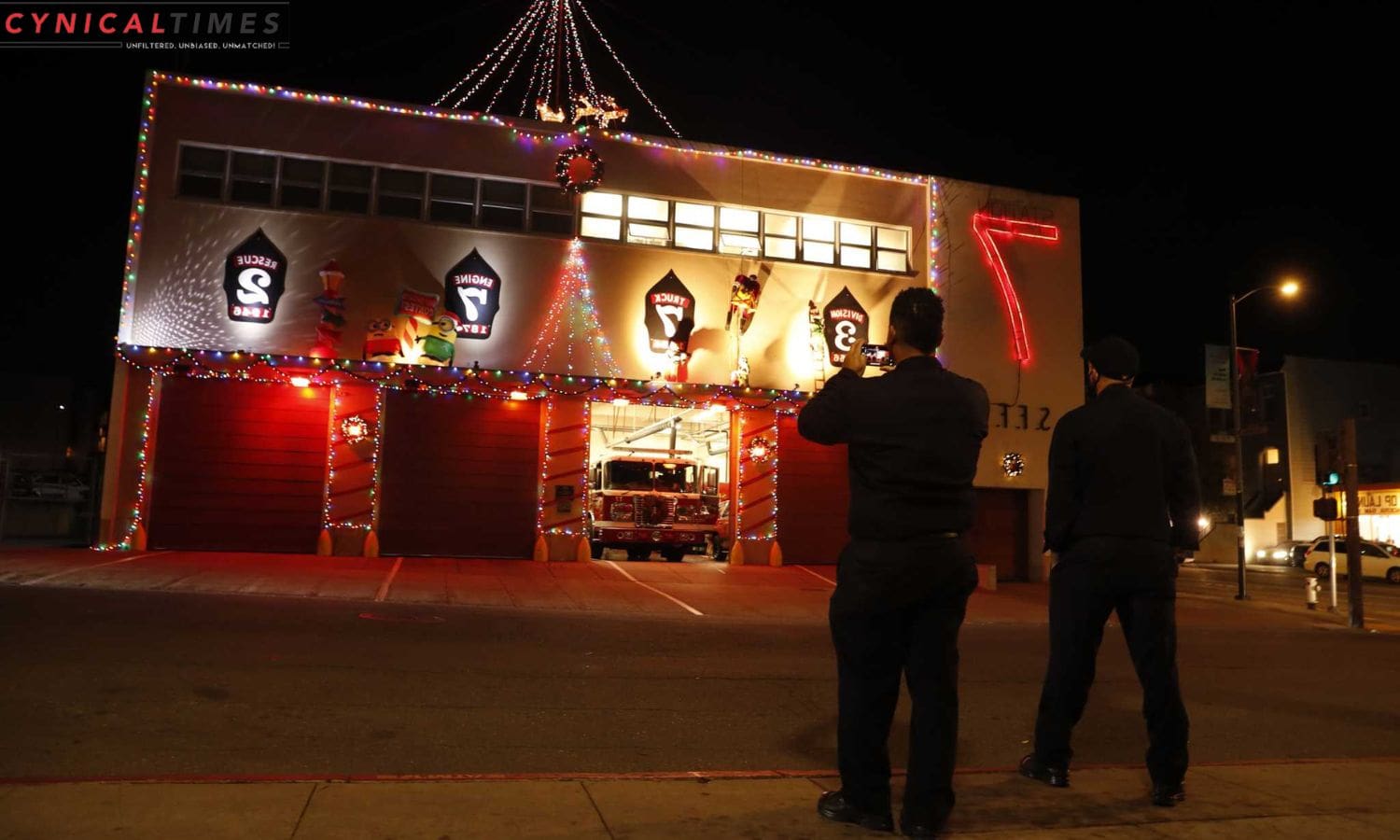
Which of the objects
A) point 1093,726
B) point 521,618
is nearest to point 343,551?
point 521,618

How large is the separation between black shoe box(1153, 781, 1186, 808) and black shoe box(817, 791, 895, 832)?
135cm

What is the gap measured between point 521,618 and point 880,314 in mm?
13171

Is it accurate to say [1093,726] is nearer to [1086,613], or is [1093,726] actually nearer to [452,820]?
[1086,613]

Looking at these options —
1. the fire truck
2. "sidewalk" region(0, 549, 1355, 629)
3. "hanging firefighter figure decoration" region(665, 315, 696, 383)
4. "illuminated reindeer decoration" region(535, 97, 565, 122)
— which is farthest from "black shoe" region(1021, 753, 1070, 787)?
"illuminated reindeer decoration" region(535, 97, 565, 122)

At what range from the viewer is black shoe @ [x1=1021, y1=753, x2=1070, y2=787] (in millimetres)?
4794

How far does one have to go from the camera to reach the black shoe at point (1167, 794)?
14.9 feet

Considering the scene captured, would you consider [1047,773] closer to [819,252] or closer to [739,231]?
[739,231]

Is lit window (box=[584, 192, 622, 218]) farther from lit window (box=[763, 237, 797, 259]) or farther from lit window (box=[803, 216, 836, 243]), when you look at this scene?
lit window (box=[803, 216, 836, 243])

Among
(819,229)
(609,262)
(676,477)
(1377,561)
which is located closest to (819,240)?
(819,229)

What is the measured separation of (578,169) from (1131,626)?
17.2m

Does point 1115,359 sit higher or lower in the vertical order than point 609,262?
lower

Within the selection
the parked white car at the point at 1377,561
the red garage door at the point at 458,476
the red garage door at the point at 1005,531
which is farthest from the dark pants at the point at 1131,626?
the parked white car at the point at 1377,561

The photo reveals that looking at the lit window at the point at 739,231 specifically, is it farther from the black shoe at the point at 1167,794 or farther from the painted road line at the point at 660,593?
the black shoe at the point at 1167,794

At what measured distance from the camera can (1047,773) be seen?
15.8ft
